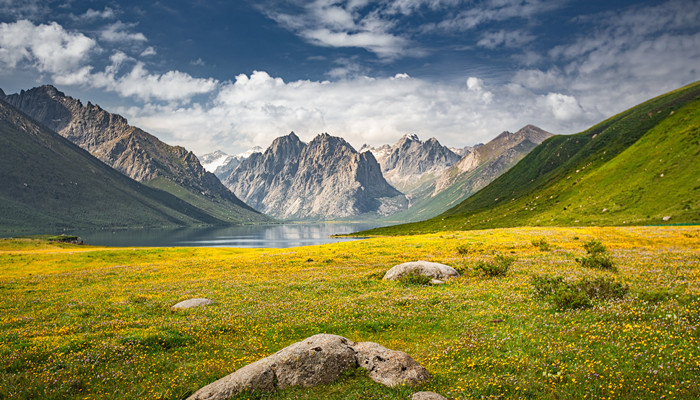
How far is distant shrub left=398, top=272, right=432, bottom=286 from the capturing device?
88.8 ft

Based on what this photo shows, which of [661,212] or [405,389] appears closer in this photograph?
[405,389]

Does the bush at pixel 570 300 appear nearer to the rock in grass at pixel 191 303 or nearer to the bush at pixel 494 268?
the bush at pixel 494 268

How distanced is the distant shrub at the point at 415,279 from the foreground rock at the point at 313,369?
15.5 metres

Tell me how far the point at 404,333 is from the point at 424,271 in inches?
509

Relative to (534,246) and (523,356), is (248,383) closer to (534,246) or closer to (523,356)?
(523,356)

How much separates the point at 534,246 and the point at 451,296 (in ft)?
110

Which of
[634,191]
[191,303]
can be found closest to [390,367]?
[191,303]

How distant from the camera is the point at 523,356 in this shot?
1217cm

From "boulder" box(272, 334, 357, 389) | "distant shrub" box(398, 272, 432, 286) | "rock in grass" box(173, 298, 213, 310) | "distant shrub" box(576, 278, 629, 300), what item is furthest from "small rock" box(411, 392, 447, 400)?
"distant shrub" box(398, 272, 432, 286)

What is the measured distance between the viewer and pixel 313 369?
1120 cm

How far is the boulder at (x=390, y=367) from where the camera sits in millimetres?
10848

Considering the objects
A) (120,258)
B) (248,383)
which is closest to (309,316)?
(248,383)

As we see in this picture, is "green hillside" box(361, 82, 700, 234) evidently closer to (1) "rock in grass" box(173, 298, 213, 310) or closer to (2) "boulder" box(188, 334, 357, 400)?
(1) "rock in grass" box(173, 298, 213, 310)

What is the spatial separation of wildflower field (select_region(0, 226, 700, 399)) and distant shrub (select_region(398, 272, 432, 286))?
0.69 m
